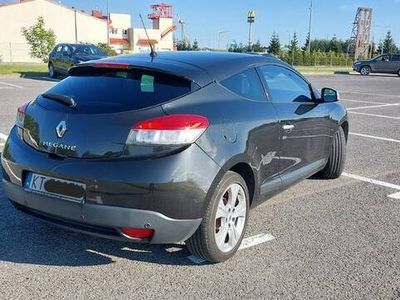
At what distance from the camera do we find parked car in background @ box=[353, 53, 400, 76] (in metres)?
38.1

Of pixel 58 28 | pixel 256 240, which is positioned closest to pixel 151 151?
pixel 256 240

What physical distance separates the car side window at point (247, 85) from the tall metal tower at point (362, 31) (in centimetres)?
6884

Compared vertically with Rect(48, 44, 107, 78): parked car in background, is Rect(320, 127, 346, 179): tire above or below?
below

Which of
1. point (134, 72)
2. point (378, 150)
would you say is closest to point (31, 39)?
point (378, 150)

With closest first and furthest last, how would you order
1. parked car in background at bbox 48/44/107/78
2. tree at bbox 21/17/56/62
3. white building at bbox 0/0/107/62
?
parked car in background at bbox 48/44/107/78
tree at bbox 21/17/56/62
white building at bbox 0/0/107/62

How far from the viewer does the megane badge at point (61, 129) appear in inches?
127

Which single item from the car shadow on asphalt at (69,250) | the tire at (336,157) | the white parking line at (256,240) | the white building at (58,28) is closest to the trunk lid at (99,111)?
the car shadow on asphalt at (69,250)

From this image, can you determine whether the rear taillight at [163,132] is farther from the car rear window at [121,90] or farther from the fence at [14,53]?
the fence at [14,53]

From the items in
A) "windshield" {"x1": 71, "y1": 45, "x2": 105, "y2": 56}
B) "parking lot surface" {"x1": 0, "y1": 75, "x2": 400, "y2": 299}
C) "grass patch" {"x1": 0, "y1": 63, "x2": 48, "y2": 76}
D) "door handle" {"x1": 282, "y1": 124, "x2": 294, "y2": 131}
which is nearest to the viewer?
"parking lot surface" {"x1": 0, "y1": 75, "x2": 400, "y2": 299}

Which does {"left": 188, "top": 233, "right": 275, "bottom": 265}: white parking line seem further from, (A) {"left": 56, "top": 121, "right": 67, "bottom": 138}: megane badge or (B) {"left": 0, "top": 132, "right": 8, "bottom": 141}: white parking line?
(B) {"left": 0, "top": 132, "right": 8, "bottom": 141}: white parking line

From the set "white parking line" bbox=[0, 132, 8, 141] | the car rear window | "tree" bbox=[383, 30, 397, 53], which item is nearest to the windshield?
"white parking line" bbox=[0, 132, 8, 141]

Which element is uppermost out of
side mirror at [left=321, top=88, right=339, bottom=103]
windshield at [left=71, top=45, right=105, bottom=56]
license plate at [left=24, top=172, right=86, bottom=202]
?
windshield at [left=71, top=45, right=105, bottom=56]

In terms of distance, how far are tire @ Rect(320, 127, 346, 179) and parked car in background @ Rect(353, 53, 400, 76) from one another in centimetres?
3560

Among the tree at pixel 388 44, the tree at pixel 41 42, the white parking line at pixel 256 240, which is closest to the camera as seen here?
the white parking line at pixel 256 240
